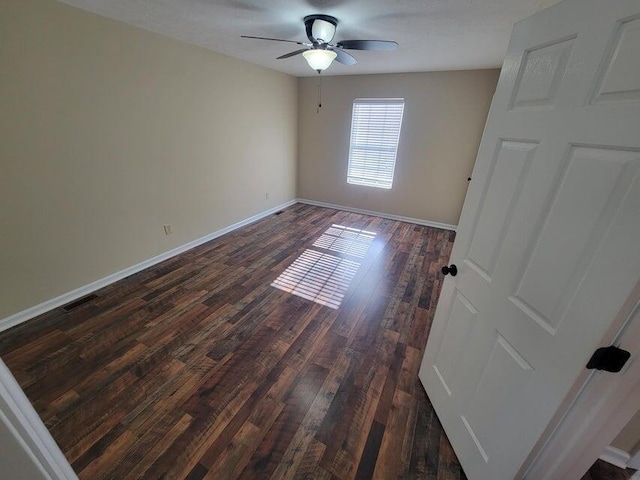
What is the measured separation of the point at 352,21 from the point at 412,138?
7.96ft

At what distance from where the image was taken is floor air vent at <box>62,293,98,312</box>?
224 cm

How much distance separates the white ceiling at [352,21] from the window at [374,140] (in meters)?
1.21

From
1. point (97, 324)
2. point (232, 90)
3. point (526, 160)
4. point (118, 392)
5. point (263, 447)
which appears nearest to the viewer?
point (526, 160)

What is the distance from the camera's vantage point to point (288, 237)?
3.83m

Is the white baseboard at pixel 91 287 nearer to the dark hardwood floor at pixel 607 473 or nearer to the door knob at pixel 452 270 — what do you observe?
the door knob at pixel 452 270

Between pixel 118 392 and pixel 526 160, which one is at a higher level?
pixel 526 160

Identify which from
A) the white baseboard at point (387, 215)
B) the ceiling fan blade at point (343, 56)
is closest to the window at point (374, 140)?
the white baseboard at point (387, 215)

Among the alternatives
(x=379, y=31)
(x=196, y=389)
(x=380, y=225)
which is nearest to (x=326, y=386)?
(x=196, y=389)

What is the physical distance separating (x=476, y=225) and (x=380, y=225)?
10.7 feet

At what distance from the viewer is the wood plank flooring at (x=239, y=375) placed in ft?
4.30

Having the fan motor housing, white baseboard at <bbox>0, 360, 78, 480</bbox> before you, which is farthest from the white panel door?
the fan motor housing

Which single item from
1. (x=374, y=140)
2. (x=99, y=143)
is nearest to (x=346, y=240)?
(x=374, y=140)

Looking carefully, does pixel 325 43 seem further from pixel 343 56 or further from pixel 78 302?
pixel 78 302

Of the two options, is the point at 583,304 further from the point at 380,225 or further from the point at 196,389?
the point at 380,225
